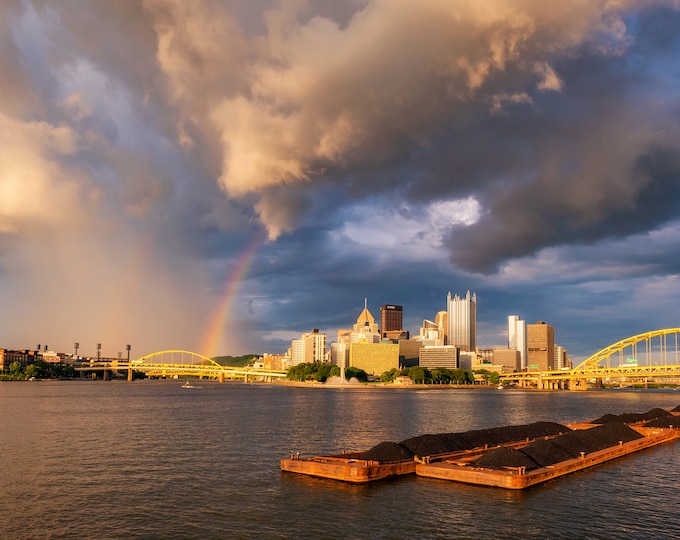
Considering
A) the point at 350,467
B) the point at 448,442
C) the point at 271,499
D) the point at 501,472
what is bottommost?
the point at 271,499

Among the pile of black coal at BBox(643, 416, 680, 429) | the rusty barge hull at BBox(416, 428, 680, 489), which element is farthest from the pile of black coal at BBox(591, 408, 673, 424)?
the rusty barge hull at BBox(416, 428, 680, 489)

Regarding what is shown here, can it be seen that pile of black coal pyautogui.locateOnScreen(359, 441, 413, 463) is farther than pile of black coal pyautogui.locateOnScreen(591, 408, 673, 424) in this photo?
No

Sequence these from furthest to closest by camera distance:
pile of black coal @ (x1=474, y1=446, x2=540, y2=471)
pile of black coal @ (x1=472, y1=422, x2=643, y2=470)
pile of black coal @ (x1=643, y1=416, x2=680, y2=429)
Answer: pile of black coal @ (x1=643, y1=416, x2=680, y2=429) → pile of black coal @ (x1=472, y1=422, x2=643, y2=470) → pile of black coal @ (x1=474, y1=446, x2=540, y2=471)

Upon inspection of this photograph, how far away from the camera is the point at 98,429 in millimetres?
78062

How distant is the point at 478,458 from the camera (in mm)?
47781

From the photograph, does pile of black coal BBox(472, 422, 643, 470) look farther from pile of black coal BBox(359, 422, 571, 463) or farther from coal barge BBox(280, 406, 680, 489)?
pile of black coal BBox(359, 422, 571, 463)

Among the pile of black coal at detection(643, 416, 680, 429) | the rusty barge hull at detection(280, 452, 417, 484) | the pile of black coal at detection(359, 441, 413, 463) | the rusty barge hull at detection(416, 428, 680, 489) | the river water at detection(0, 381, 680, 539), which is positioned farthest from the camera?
the pile of black coal at detection(643, 416, 680, 429)

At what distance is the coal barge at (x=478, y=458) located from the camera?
42.1 m

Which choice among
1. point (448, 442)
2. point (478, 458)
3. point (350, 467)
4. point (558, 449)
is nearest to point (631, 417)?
point (558, 449)

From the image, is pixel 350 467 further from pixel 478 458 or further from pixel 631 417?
pixel 631 417

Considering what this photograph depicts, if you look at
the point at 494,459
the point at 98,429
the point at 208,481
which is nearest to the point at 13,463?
the point at 208,481

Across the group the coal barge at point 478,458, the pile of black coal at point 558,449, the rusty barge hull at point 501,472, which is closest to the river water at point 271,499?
the rusty barge hull at point 501,472

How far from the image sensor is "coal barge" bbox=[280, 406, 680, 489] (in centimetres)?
4212

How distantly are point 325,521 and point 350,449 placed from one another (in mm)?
27090
